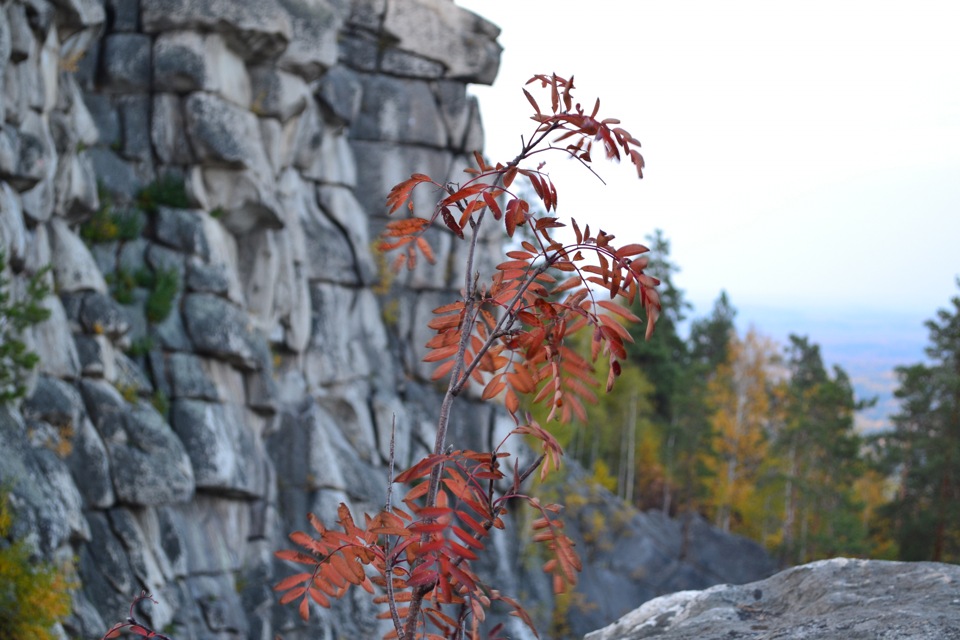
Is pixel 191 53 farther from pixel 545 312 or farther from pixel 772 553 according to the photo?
pixel 772 553

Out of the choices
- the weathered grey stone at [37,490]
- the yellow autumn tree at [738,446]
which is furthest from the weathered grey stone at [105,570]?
the yellow autumn tree at [738,446]

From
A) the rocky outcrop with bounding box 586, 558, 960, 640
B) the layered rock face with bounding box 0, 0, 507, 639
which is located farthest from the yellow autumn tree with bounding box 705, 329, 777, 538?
the rocky outcrop with bounding box 586, 558, 960, 640

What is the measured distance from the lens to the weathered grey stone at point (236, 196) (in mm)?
23641

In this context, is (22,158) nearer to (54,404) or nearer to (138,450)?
(54,404)

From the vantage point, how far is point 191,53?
2288 cm

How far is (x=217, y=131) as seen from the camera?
23.2 metres

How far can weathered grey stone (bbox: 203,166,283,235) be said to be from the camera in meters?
23.6

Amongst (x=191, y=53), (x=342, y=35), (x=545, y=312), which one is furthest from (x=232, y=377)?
(x=545, y=312)

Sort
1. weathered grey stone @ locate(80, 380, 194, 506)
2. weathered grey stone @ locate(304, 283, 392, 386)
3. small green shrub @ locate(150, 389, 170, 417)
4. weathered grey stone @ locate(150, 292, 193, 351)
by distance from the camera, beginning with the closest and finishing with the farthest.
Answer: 1. weathered grey stone @ locate(80, 380, 194, 506)
2. small green shrub @ locate(150, 389, 170, 417)
3. weathered grey stone @ locate(150, 292, 193, 351)
4. weathered grey stone @ locate(304, 283, 392, 386)

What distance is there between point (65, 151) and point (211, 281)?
191 inches

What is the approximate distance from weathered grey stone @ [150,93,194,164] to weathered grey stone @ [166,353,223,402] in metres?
4.99

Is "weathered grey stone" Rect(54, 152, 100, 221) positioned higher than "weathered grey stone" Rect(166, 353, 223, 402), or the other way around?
"weathered grey stone" Rect(54, 152, 100, 221)

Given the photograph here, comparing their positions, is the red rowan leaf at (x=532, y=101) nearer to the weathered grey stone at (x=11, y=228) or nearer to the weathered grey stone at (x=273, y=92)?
the weathered grey stone at (x=11, y=228)

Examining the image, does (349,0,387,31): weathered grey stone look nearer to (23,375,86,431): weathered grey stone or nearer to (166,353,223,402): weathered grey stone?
(166,353,223,402): weathered grey stone
